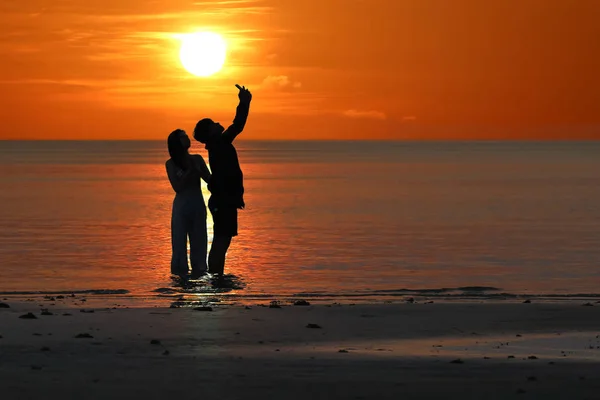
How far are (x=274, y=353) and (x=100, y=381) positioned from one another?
1821mm

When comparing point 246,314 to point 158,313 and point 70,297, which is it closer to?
point 158,313

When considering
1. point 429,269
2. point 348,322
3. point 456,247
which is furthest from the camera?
point 456,247

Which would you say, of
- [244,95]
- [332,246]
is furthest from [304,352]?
[332,246]

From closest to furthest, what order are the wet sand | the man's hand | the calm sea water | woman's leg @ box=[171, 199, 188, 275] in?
the wet sand → the man's hand → woman's leg @ box=[171, 199, 188, 275] → the calm sea water

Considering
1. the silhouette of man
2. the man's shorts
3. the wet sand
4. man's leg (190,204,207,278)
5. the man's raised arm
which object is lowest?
the wet sand

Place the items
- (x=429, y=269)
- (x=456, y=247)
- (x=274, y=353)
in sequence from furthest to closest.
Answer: (x=456, y=247) → (x=429, y=269) → (x=274, y=353)

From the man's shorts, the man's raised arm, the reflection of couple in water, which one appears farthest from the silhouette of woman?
the man's raised arm

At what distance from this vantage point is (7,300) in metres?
14.0

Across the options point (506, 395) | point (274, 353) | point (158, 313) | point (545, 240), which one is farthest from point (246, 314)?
point (545, 240)

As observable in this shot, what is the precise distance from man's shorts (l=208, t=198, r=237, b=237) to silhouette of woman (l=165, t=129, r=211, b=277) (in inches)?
13.8

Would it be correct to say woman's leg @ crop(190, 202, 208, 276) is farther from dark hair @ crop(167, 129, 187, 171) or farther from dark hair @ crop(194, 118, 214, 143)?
dark hair @ crop(194, 118, 214, 143)

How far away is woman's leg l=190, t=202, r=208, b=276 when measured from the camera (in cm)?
1608

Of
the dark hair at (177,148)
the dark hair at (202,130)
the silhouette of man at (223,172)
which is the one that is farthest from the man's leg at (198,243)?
the dark hair at (202,130)

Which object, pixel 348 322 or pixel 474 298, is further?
pixel 474 298
